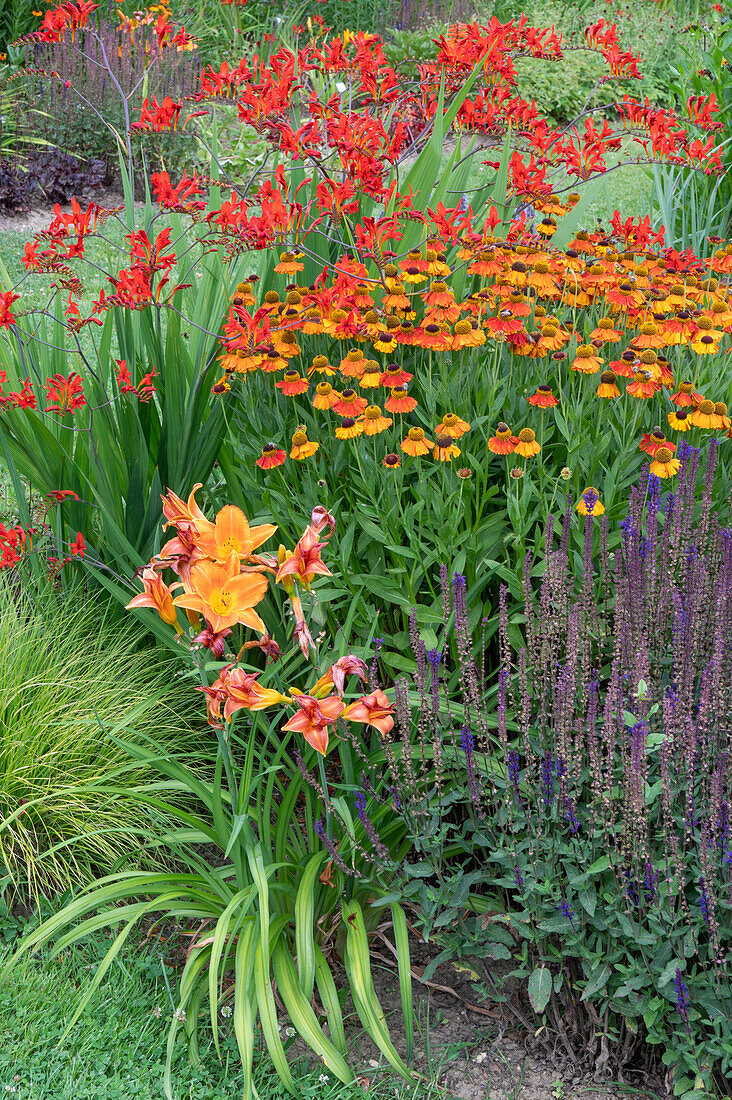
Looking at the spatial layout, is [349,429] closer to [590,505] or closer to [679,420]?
[590,505]

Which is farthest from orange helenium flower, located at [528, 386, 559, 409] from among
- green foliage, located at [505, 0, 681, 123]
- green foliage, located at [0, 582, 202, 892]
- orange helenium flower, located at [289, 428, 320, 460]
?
green foliage, located at [505, 0, 681, 123]

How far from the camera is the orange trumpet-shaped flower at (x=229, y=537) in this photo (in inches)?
66.3

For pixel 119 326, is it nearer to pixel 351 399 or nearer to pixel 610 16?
pixel 351 399

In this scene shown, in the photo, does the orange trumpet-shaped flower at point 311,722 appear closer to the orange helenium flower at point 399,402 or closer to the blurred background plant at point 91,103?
the orange helenium flower at point 399,402

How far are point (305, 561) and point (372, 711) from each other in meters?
0.29

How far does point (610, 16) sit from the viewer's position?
1281 cm

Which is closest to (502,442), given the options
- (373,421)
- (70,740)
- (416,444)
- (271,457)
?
(416,444)

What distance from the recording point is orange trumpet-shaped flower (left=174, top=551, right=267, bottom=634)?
1.56 meters

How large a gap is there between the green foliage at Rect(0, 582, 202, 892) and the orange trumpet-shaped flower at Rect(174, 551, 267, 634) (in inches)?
29.6

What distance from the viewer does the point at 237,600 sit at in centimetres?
160

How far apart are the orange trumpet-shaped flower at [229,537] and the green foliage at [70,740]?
71 cm

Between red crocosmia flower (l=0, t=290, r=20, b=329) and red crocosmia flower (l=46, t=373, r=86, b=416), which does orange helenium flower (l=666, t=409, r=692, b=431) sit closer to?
red crocosmia flower (l=46, t=373, r=86, b=416)

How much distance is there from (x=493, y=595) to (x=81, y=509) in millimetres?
1319

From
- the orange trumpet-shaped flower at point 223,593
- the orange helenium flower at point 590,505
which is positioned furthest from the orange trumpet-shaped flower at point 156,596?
the orange helenium flower at point 590,505
